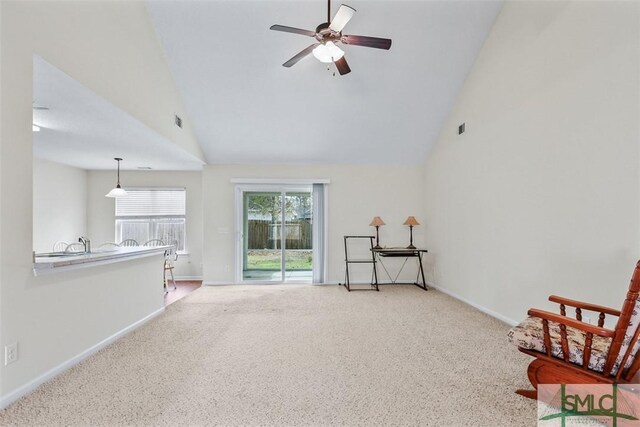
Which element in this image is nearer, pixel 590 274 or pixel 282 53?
pixel 590 274

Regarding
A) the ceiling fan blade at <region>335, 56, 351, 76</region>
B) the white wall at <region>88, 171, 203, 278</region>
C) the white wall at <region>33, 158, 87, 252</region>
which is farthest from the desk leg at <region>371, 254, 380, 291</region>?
the white wall at <region>33, 158, 87, 252</region>

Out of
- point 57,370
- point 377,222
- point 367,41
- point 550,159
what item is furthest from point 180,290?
point 550,159

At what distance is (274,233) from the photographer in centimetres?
599

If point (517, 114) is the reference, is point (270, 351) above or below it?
below

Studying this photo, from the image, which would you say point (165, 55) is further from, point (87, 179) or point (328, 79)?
point (87, 179)

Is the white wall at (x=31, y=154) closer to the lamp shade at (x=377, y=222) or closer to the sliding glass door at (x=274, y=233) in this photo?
the sliding glass door at (x=274, y=233)

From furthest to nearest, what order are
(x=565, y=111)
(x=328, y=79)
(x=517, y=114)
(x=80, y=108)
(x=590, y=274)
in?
(x=328, y=79) < (x=517, y=114) < (x=80, y=108) < (x=565, y=111) < (x=590, y=274)

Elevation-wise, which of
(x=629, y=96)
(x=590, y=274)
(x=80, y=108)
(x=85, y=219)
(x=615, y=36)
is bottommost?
(x=590, y=274)

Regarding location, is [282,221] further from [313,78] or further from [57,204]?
[57,204]

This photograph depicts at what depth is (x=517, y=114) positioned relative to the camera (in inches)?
133

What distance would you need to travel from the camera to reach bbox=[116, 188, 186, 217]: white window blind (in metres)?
6.58

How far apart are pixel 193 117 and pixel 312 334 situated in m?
3.71

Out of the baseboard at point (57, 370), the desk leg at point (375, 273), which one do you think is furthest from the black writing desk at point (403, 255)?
the baseboard at point (57, 370)

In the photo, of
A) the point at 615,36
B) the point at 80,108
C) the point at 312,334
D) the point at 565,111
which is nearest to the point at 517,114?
the point at 565,111
